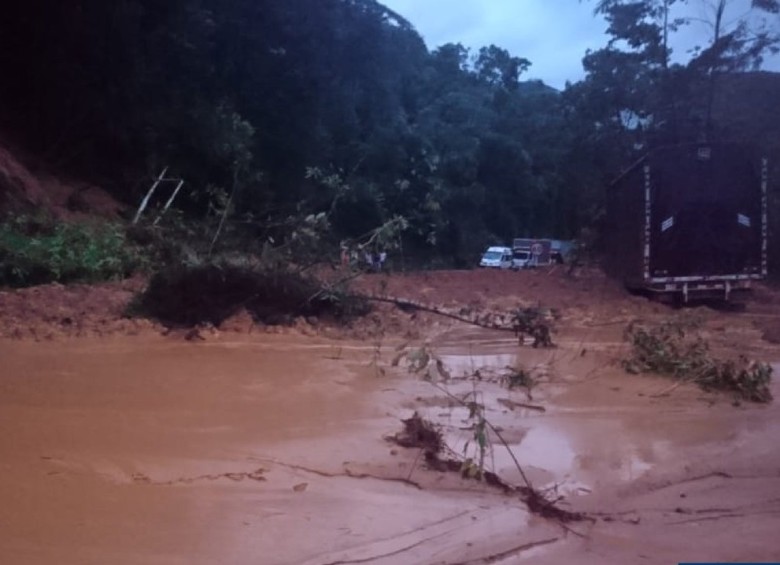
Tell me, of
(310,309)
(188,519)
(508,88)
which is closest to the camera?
(188,519)

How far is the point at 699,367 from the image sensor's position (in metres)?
9.45

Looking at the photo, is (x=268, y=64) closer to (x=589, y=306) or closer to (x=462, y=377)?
(x=589, y=306)

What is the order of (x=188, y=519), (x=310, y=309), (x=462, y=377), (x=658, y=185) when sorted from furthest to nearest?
(x=658, y=185)
(x=310, y=309)
(x=462, y=377)
(x=188, y=519)

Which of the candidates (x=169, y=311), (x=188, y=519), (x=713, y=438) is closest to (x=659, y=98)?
(x=169, y=311)

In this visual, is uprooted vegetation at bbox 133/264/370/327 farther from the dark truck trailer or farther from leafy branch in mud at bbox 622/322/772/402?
the dark truck trailer

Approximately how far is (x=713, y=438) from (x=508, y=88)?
133 feet

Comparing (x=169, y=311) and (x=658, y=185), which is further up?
(x=658, y=185)

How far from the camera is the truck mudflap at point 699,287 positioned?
1684 centimetres

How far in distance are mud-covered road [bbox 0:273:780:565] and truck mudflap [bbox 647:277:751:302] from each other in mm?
6563

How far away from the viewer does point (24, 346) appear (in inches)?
388

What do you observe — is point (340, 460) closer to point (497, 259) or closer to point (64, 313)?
point (64, 313)

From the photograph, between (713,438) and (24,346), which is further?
(24,346)

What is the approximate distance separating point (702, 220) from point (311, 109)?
13262mm

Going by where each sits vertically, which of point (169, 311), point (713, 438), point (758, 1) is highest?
point (758, 1)
